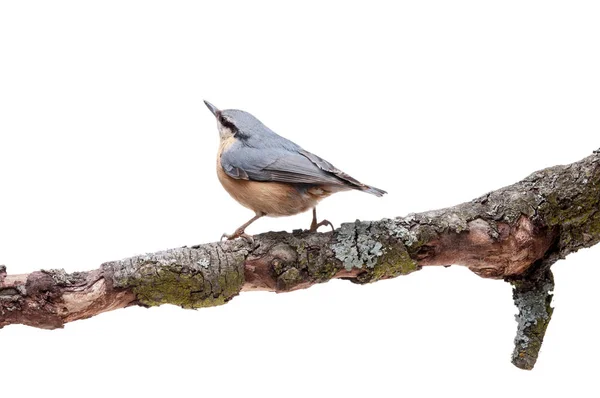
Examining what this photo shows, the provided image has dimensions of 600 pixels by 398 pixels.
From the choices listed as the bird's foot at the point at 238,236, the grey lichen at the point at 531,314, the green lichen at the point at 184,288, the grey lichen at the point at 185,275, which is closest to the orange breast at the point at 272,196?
the bird's foot at the point at 238,236

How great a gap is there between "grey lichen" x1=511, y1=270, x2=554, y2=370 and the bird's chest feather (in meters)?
1.62

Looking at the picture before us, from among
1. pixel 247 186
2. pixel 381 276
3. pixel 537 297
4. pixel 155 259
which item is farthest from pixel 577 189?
pixel 155 259

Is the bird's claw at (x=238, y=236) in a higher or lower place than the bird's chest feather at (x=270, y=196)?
lower

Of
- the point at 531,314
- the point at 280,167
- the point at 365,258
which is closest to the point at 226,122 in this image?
the point at 280,167

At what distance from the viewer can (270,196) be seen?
4.05 meters

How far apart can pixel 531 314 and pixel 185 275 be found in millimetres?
2310

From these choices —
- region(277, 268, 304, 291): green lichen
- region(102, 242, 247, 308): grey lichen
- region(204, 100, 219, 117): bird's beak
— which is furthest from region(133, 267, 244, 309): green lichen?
region(204, 100, 219, 117): bird's beak

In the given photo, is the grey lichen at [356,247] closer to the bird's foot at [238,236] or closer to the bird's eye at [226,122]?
the bird's foot at [238,236]

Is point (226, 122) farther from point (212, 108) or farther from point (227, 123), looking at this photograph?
point (212, 108)

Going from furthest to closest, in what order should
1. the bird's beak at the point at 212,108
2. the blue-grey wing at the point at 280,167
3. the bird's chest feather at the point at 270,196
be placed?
the bird's beak at the point at 212,108
the bird's chest feather at the point at 270,196
the blue-grey wing at the point at 280,167

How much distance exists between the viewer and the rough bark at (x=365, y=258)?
3.68m

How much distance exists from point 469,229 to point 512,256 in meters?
0.36

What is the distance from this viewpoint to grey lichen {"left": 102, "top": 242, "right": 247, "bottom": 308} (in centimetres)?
379

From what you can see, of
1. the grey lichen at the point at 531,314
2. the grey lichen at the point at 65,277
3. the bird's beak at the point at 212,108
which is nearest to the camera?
the grey lichen at the point at 65,277
